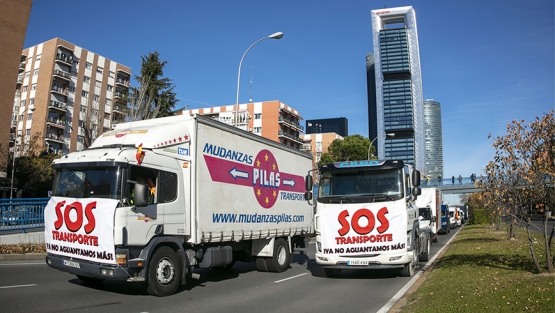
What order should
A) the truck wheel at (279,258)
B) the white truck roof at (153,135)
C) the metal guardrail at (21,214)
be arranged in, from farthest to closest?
the metal guardrail at (21,214) → the truck wheel at (279,258) → the white truck roof at (153,135)

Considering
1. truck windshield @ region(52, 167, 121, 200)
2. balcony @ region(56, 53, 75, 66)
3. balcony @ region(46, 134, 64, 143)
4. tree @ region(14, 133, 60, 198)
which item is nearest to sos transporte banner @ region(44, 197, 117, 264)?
truck windshield @ region(52, 167, 121, 200)

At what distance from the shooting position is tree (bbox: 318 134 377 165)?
60031 mm

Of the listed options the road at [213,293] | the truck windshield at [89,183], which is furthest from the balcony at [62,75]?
the truck windshield at [89,183]

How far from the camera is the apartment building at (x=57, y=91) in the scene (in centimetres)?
6281

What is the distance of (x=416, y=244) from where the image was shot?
12.6 m

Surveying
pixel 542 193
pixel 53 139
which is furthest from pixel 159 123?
pixel 53 139

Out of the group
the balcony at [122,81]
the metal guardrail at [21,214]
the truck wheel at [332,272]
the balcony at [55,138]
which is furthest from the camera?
the balcony at [122,81]

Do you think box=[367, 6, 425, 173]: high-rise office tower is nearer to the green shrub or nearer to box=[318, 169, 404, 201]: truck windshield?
the green shrub

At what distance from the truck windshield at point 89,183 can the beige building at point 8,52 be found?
3446 centimetres

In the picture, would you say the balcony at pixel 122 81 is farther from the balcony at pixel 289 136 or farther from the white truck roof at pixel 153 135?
the white truck roof at pixel 153 135

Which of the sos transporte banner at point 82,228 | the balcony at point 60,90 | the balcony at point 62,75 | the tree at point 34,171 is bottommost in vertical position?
the sos transporte banner at point 82,228

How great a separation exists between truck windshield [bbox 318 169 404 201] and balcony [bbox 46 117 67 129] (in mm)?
59881

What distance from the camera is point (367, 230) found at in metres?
11.0

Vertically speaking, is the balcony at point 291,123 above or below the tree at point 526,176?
above
